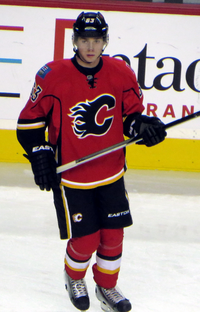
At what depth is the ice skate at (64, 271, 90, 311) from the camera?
5.76 ft

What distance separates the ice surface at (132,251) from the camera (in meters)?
1.83

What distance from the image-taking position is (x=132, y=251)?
2.28m

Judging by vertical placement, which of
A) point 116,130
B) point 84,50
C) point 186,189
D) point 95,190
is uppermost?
point 84,50

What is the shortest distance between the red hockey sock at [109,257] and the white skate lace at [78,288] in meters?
0.07

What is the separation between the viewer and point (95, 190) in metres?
1.82

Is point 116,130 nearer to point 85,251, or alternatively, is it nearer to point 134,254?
point 85,251

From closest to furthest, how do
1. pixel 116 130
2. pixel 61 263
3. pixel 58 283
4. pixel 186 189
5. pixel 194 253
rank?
pixel 116 130 < pixel 58 283 < pixel 61 263 < pixel 194 253 < pixel 186 189

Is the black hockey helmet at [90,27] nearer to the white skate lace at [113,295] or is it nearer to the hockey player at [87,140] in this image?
the hockey player at [87,140]

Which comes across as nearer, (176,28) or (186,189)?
(186,189)

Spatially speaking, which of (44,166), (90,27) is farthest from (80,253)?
(90,27)

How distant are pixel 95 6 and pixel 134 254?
237cm

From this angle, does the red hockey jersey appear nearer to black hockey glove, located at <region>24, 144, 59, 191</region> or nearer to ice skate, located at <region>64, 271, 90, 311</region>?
black hockey glove, located at <region>24, 144, 59, 191</region>

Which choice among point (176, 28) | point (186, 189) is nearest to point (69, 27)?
point (176, 28)

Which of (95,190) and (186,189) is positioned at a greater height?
(95,190)
